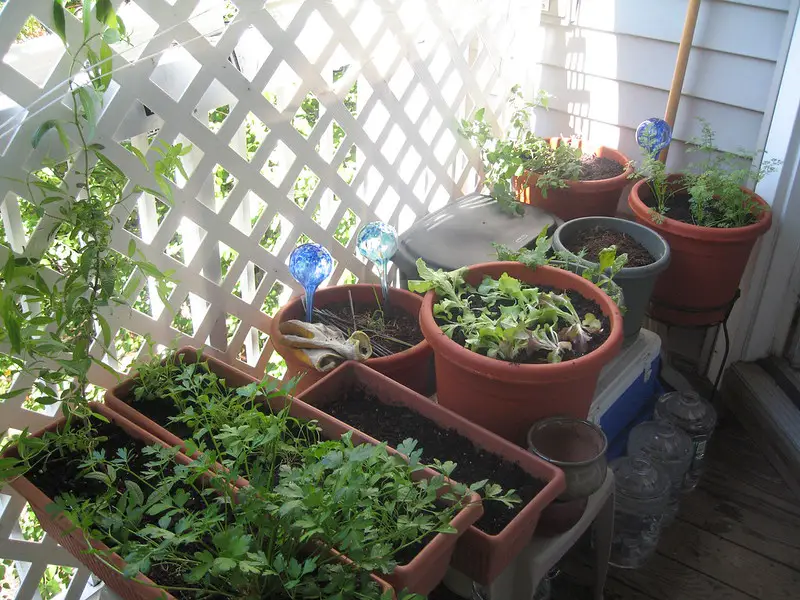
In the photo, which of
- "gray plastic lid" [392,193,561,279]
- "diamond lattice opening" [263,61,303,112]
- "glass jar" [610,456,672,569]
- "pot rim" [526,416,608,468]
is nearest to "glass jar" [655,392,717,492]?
"glass jar" [610,456,672,569]

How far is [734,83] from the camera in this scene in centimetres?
206

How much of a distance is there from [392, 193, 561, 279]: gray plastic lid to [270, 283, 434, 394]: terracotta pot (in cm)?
11

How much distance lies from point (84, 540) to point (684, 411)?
154 centimetres

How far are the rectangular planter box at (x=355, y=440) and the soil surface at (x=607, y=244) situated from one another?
0.89m

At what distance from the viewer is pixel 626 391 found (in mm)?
1873

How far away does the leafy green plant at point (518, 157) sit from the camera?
2162 millimetres

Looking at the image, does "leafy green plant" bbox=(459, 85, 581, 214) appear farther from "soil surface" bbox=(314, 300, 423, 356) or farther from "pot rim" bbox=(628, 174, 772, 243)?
"soil surface" bbox=(314, 300, 423, 356)

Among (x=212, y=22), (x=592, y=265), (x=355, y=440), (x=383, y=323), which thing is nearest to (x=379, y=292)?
(x=383, y=323)

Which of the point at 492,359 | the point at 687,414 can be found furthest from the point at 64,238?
the point at 687,414

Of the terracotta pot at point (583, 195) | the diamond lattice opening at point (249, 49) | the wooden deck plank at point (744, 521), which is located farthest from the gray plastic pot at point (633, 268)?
the diamond lattice opening at point (249, 49)

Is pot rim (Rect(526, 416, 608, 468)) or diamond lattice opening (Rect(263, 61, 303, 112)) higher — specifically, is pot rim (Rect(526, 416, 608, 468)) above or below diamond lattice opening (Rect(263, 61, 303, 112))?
below

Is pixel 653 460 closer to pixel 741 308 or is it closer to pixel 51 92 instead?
pixel 741 308

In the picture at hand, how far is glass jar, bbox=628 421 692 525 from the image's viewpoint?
193cm

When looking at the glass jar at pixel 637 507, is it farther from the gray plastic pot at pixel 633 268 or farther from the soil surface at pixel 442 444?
the soil surface at pixel 442 444
